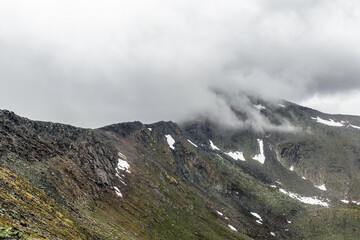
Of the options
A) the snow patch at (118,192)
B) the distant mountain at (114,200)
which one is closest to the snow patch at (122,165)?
the distant mountain at (114,200)

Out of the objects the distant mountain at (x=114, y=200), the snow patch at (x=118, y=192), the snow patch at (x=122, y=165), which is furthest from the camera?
the snow patch at (x=122, y=165)

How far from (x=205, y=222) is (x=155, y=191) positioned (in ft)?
105

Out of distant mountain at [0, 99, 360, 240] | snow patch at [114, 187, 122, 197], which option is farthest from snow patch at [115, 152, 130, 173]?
snow patch at [114, 187, 122, 197]

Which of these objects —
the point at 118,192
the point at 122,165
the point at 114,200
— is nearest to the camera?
the point at 114,200

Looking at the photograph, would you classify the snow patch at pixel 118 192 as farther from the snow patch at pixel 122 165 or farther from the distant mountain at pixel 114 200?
the snow patch at pixel 122 165

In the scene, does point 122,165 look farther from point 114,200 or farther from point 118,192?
point 114,200

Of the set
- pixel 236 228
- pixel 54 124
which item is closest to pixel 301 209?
pixel 236 228

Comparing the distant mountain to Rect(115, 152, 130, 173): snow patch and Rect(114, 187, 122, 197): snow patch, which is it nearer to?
Rect(115, 152, 130, 173): snow patch

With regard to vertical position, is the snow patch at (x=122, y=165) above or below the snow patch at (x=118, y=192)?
above

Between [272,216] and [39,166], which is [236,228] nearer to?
[272,216]

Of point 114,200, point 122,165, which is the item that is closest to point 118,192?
point 114,200

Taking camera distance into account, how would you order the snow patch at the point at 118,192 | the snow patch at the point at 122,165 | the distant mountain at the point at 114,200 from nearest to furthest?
→ the distant mountain at the point at 114,200
the snow patch at the point at 118,192
the snow patch at the point at 122,165

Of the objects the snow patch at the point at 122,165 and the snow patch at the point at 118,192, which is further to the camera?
the snow patch at the point at 122,165

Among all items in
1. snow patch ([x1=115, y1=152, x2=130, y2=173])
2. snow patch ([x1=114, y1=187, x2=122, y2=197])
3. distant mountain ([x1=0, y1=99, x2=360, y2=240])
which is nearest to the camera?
distant mountain ([x1=0, y1=99, x2=360, y2=240])
